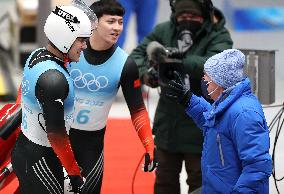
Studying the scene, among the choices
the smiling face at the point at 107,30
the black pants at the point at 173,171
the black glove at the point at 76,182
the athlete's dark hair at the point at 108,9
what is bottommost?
the black pants at the point at 173,171

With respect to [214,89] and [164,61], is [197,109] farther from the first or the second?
[164,61]

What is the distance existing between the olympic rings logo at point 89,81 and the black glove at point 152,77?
509mm

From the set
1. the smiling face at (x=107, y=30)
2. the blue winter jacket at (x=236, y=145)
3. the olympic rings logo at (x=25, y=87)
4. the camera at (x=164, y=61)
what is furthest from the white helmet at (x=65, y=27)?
the camera at (x=164, y=61)

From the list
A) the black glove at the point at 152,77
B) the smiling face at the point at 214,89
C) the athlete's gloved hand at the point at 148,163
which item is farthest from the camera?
the black glove at the point at 152,77

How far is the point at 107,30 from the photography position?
5.41 m

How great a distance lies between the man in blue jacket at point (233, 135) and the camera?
4.34 metres

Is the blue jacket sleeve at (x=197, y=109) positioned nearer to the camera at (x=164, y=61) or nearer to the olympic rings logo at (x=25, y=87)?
the camera at (x=164, y=61)

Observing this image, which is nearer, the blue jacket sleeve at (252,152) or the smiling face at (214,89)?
the blue jacket sleeve at (252,152)

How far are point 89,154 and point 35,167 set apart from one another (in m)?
0.65

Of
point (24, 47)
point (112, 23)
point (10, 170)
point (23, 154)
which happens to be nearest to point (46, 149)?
point (23, 154)

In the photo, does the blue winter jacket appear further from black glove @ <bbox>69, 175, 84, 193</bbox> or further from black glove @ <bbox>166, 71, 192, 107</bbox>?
black glove @ <bbox>69, 175, 84, 193</bbox>

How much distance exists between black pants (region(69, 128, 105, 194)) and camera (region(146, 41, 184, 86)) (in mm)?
590

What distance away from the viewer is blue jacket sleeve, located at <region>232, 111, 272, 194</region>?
14.2ft

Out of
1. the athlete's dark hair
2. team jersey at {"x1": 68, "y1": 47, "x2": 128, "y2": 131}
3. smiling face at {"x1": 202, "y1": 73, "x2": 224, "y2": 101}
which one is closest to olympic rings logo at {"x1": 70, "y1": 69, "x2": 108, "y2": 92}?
team jersey at {"x1": 68, "y1": 47, "x2": 128, "y2": 131}
